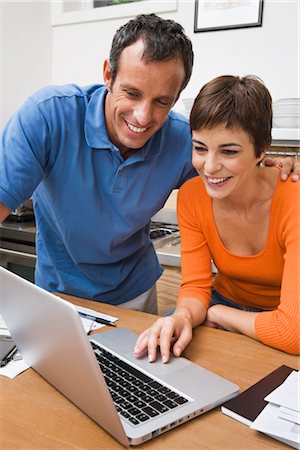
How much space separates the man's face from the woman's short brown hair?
8 centimetres

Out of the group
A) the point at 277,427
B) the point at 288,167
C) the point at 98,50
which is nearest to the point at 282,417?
the point at 277,427

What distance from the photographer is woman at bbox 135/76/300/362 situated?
1.08 metres

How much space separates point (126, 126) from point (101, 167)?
0.45 feet

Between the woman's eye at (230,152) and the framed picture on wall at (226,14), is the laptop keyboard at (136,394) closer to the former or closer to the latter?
the woman's eye at (230,152)

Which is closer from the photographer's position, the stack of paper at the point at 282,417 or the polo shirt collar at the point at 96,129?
the stack of paper at the point at 282,417

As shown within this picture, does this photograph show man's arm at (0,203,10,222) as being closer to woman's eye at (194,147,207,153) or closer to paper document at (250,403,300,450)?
woman's eye at (194,147,207,153)

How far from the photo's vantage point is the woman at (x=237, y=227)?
1.08 m

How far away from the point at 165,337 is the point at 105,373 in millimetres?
157

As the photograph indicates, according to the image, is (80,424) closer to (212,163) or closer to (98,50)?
(212,163)

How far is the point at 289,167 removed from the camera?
129 cm

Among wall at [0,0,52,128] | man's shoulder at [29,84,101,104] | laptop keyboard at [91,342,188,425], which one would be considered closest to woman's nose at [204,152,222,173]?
man's shoulder at [29,84,101,104]

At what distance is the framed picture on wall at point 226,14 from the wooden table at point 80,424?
Answer: 6.40 ft

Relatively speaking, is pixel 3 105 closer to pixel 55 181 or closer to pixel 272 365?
pixel 55 181

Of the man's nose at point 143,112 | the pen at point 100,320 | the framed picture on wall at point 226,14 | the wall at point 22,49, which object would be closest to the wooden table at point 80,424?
the pen at point 100,320
